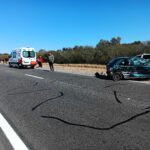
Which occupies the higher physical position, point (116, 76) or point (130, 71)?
point (130, 71)

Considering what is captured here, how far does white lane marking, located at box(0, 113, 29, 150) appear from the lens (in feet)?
21.7

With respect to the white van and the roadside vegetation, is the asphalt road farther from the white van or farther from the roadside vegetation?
the roadside vegetation

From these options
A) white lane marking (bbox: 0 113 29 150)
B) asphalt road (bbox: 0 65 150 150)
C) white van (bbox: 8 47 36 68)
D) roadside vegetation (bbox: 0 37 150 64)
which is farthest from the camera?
roadside vegetation (bbox: 0 37 150 64)

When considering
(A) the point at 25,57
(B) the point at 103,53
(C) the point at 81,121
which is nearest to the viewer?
(C) the point at 81,121

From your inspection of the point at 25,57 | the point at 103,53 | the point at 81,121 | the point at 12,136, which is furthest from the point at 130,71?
the point at 103,53

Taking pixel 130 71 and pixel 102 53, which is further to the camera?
pixel 102 53

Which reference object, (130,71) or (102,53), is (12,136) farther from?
(102,53)

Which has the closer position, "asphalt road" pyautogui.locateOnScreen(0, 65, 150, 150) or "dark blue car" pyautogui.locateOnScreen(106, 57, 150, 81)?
"asphalt road" pyautogui.locateOnScreen(0, 65, 150, 150)

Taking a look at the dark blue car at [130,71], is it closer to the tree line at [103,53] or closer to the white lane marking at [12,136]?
the white lane marking at [12,136]

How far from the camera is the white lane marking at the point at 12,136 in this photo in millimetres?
6621

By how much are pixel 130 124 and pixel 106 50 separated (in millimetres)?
68183

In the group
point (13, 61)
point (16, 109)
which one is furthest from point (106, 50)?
point (16, 109)

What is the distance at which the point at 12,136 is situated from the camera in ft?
24.6

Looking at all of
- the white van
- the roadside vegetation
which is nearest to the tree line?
the roadside vegetation
